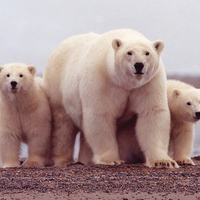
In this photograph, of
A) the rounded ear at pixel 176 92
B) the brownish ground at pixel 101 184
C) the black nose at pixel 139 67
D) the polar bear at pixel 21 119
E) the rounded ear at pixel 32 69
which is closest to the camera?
the brownish ground at pixel 101 184

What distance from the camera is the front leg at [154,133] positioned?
878 cm

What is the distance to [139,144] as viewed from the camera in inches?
357

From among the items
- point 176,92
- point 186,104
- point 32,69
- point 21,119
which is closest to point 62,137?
point 21,119

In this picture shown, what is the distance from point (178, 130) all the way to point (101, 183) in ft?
9.97

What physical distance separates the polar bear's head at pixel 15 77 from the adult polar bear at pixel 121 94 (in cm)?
83

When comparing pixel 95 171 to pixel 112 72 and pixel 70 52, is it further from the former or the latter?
pixel 70 52

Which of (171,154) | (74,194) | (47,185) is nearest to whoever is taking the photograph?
(74,194)

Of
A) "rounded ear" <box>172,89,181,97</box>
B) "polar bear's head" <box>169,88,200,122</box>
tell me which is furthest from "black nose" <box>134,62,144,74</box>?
"rounded ear" <box>172,89,181,97</box>

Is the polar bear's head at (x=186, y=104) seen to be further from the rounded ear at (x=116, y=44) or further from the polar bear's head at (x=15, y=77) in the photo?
the polar bear's head at (x=15, y=77)

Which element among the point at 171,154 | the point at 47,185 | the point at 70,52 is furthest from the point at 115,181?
the point at 70,52

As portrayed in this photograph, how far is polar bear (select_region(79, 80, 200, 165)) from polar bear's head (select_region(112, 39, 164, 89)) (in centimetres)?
109

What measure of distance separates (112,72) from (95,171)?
144cm

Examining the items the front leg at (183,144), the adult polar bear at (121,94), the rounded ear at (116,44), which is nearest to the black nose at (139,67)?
the adult polar bear at (121,94)

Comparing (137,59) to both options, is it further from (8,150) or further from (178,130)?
(8,150)
